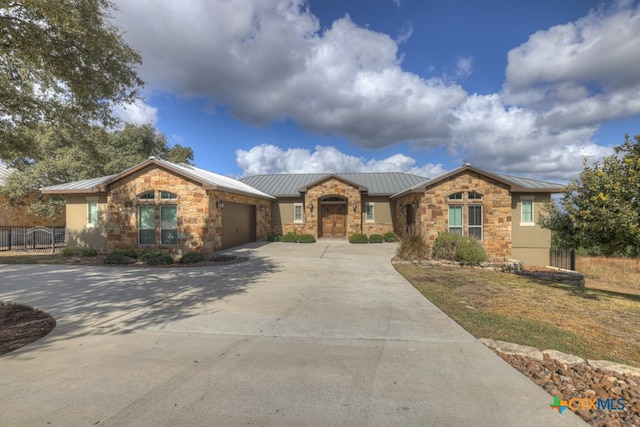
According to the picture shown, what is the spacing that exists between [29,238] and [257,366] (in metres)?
21.4

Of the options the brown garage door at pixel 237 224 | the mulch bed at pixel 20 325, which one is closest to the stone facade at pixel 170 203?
the brown garage door at pixel 237 224

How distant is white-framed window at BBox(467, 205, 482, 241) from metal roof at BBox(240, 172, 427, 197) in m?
6.92

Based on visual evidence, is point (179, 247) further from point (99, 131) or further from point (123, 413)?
point (123, 413)

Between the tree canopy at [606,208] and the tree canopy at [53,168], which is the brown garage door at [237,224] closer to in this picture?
the tree canopy at [53,168]

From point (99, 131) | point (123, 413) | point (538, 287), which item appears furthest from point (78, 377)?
point (538, 287)

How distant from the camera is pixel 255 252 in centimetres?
1535

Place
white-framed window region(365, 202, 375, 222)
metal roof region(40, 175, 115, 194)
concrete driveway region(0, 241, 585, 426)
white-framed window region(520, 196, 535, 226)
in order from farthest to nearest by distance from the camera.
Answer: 1. white-framed window region(365, 202, 375, 222)
2. white-framed window region(520, 196, 535, 226)
3. metal roof region(40, 175, 115, 194)
4. concrete driveway region(0, 241, 585, 426)

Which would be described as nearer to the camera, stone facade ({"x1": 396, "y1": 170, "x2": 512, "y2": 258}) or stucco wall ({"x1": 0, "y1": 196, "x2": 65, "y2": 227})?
stone facade ({"x1": 396, "y1": 170, "x2": 512, "y2": 258})

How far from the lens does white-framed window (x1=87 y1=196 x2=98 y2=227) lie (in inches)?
628

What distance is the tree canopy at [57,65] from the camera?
20.7 ft

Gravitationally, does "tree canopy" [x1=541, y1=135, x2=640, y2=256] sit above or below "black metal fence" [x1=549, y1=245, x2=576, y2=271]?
above

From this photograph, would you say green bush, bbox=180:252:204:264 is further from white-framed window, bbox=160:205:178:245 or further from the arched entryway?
the arched entryway

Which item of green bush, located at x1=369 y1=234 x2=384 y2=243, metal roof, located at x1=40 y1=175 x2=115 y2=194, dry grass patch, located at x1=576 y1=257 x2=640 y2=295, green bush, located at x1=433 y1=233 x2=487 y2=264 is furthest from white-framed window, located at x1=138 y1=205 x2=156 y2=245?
dry grass patch, located at x1=576 y1=257 x2=640 y2=295

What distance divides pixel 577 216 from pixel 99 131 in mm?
14077
